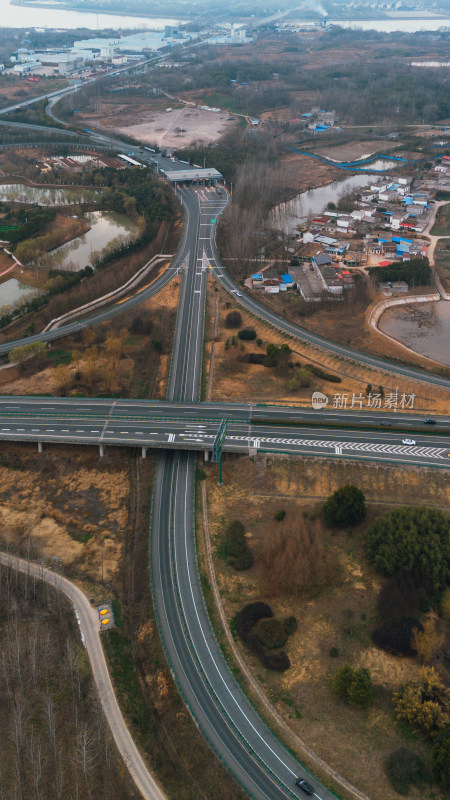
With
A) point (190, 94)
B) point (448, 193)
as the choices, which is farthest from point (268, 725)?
point (190, 94)

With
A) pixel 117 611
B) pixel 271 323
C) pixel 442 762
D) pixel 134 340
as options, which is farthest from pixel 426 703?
pixel 134 340

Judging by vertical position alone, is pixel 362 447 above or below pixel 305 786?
above

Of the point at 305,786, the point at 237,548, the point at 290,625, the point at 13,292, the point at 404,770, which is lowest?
the point at 305,786

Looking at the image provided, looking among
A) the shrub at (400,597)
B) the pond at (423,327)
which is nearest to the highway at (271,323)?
the pond at (423,327)

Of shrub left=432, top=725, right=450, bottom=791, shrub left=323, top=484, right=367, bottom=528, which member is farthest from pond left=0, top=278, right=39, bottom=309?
shrub left=432, top=725, right=450, bottom=791

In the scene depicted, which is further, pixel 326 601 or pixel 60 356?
pixel 60 356

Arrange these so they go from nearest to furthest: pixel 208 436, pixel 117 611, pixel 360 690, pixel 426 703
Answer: pixel 426 703 < pixel 360 690 < pixel 117 611 < pixel 208 436

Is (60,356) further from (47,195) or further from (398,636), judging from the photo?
(47,195)
